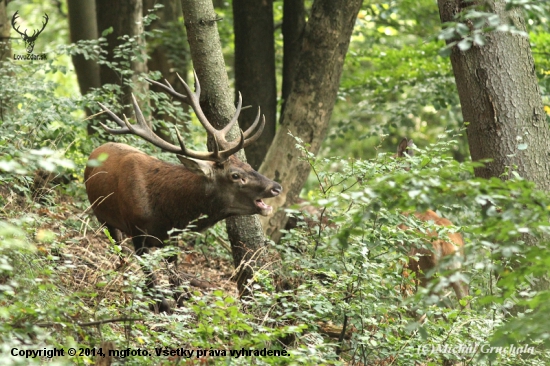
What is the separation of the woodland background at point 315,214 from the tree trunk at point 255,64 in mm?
26

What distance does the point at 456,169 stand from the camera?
15.4ft

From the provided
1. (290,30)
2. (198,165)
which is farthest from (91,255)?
(290,30)

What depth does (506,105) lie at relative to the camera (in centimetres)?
619

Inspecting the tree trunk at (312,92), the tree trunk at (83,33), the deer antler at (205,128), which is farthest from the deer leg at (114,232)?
the tree trunk at (83,33)

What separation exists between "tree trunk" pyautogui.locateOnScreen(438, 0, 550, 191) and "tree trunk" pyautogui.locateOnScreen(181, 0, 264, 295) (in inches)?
99.5

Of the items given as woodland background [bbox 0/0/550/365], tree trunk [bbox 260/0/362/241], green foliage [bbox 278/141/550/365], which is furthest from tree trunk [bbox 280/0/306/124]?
green foliage [bbox 278/141/550/365]

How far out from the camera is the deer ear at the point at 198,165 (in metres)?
7.64

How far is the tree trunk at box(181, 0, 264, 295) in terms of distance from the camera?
7.54m

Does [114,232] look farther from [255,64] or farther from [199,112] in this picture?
[255,64]

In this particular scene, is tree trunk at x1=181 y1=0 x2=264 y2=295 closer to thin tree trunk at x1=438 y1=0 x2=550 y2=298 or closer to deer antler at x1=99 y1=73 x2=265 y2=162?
deer antler at x1=99 y1=73 x2=265 y2=162

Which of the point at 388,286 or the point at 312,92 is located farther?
the point at 312,92

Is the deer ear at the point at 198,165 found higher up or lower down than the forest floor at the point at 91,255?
higher up

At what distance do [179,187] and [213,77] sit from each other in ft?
4.22

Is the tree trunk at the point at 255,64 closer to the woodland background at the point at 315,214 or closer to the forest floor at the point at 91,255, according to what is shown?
the woodland background at the point at 315,214
